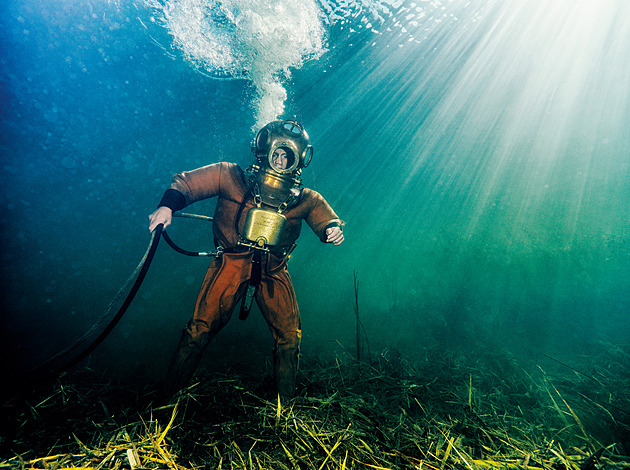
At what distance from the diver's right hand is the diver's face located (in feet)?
4.07

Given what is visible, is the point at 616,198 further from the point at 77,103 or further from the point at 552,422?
the point at 77,103

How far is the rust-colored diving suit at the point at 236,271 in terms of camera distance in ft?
7.63

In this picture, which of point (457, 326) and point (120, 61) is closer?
point (120, 61)

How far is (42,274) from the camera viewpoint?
4.17 metres

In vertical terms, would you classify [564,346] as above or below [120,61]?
below

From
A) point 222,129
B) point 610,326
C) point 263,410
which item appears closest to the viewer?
point 263,410

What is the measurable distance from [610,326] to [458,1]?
49.9 ft

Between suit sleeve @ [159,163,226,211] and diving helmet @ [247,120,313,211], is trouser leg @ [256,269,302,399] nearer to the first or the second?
diving helmet @ [247,120,313,211]

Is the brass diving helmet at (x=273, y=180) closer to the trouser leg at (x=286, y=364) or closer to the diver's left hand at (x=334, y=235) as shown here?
the diver's left hand at (x=334, y=235)

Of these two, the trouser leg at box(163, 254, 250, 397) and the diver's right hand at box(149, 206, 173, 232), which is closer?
the diver's right hand at box(149, 206, 173, 232)

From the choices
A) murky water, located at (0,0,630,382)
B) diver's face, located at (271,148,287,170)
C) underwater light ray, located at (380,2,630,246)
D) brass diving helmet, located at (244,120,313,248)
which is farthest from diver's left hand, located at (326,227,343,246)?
underwater light ray, located at (380,2,630,246)

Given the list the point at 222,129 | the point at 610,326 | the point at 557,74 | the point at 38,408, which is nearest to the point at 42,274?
the point at 38,408

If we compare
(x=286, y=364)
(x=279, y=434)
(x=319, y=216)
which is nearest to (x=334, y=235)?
(x=319, y=216)

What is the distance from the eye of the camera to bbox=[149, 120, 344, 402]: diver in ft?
7.83
